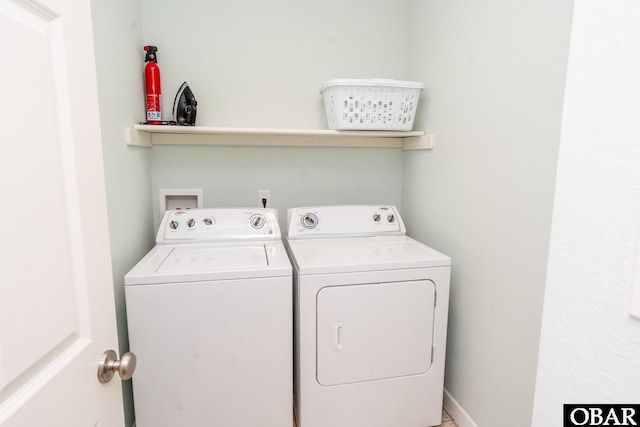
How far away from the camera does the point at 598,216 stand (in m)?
0.55

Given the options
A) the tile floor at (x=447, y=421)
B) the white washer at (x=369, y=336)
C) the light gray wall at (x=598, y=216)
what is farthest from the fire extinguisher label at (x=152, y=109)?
the light gray wall at (x=598, y=216)

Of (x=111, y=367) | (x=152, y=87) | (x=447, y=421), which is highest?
(x=152, y=87)

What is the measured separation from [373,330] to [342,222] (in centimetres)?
65

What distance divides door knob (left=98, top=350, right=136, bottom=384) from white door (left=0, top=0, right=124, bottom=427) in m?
0.02

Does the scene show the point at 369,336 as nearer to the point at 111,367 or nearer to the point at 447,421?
the point at 447,421

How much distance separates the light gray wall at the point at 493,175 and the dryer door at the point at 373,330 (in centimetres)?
25

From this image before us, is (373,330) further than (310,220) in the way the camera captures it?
No

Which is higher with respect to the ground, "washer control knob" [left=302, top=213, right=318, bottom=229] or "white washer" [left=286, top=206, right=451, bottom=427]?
"washer control knob" [left=302, top=213, right=318, bottom=229]

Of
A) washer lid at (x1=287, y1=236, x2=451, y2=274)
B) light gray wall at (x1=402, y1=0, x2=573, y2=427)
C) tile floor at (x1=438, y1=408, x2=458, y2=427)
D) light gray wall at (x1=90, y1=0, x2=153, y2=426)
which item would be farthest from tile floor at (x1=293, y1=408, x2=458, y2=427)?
light gray wall at (x1=90, y1=0, x2=153, y2=426)

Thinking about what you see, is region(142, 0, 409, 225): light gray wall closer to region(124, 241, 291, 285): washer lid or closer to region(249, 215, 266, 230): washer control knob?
region(249, 215, 266, 230): washer control knob

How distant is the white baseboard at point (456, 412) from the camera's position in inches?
67.9

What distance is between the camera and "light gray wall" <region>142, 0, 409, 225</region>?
78.8 inches

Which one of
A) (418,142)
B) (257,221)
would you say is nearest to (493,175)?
(418,142)

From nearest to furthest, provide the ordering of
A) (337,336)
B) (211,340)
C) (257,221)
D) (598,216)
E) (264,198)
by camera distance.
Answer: (598,216) → (211,340) → (337,336) → (257,221) → (264,198)
